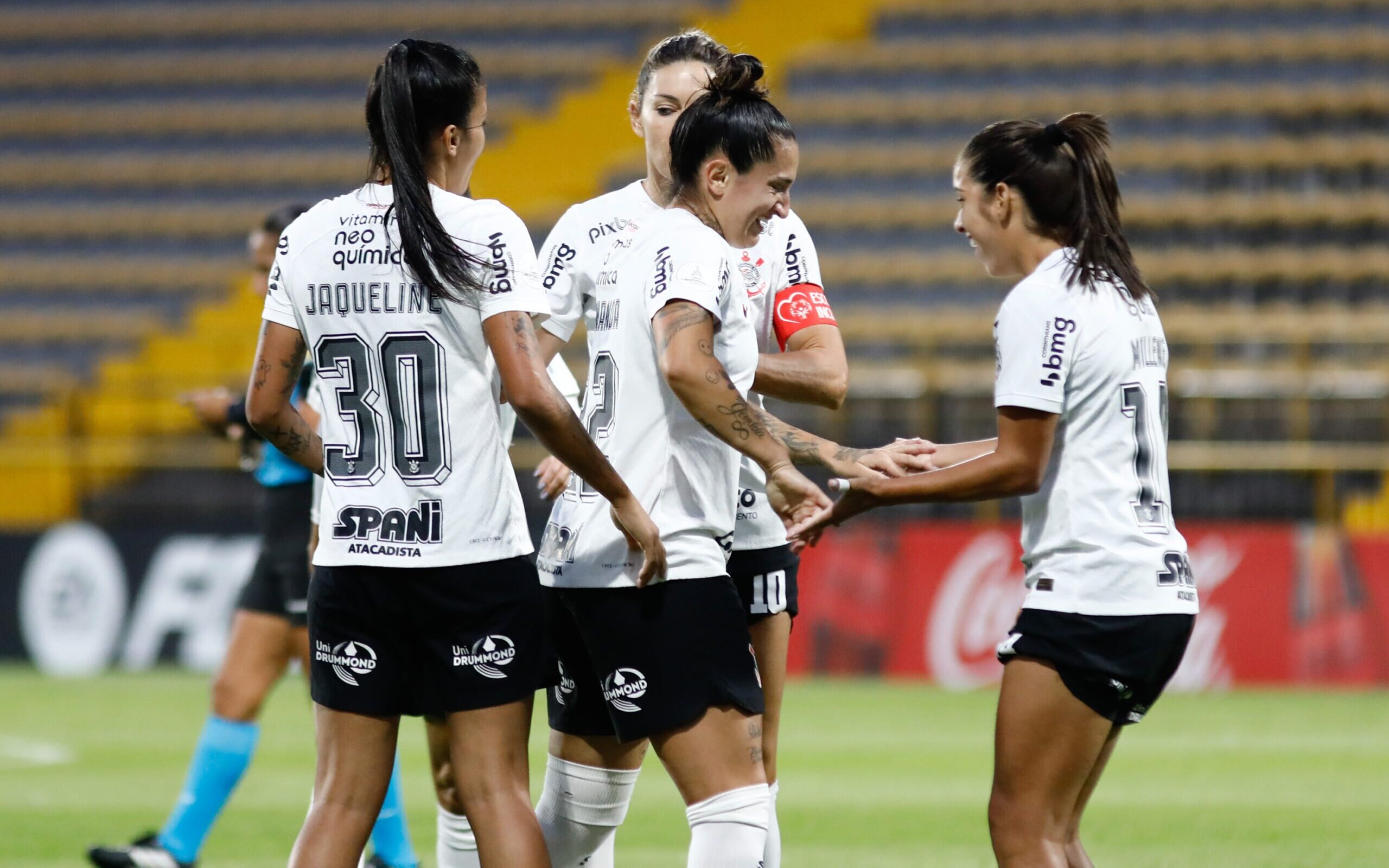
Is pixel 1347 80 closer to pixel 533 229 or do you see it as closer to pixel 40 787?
pixel 533 229

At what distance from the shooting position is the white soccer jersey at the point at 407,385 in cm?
377

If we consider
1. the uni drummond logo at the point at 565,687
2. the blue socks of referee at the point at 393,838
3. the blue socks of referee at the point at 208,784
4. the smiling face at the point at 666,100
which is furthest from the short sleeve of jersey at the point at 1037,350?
the blue socks of referee at the point at 208,784

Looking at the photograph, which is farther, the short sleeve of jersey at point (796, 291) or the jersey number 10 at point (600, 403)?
the short sleeve of jersey at point (796, 291)

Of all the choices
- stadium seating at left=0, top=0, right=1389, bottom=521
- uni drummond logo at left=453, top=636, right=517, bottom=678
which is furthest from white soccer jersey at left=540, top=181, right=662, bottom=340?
stadium seating at left=0, top=0, right=1389, bottom=521

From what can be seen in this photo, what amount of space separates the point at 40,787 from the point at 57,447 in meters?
7.91

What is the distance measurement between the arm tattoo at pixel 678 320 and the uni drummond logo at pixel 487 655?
0.71m

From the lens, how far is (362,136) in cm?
Result: 1989

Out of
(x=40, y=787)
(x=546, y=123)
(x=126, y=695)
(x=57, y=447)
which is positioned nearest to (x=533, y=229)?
(x=546, y=123)

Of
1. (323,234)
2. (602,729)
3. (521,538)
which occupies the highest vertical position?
(323,234)

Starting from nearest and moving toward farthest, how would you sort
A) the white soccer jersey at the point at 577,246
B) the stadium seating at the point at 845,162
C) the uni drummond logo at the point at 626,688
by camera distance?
1. the uni drummond logo at the point at 626,688
2. the white soccer jersey at the point at 577,246
3. the stadium seating at the point at 845,162

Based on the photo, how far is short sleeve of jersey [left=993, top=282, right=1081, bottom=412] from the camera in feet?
12.4

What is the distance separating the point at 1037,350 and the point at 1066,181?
0.41m

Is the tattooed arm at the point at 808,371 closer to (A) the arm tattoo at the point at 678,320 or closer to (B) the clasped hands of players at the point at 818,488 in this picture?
(B) the clasped hands of players at the point at 818,488

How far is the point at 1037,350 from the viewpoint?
3.79 meters
